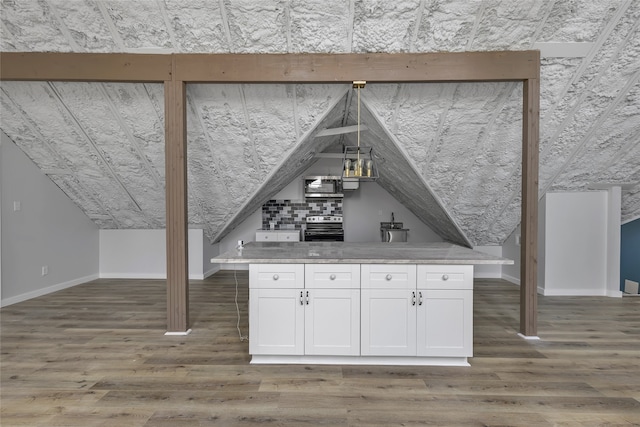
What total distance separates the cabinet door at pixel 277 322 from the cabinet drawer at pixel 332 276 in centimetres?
13

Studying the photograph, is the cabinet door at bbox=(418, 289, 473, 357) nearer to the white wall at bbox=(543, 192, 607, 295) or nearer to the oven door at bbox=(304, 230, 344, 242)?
the white wall at bbox=(543, 192, 607, 295)

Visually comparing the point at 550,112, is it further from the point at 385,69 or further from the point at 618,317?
the point at 618,317

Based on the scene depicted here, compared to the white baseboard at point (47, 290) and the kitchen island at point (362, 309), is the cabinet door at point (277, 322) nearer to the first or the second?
the kitchen island at point (362, 309)

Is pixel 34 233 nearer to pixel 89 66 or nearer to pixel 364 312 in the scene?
pixel 89 66

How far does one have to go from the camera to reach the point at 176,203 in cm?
340

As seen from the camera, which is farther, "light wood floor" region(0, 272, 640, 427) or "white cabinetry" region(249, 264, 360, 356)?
"white cabinetry" region(249, 264, 360, 356)

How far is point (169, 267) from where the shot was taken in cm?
340

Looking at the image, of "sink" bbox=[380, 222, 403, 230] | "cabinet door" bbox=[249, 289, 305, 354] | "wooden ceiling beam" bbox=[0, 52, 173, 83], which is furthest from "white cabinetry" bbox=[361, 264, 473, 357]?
"sink" bbox=[380, 222, 403, 230]

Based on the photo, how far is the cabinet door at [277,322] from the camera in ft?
9.07

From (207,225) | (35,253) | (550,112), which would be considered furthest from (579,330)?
(35,253)

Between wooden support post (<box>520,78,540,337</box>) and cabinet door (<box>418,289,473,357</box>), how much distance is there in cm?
100

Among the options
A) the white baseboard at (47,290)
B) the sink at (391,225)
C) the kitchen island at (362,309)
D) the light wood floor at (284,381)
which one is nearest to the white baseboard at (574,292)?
the light wood floor at (284,381)

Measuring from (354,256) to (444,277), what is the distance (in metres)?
0.73

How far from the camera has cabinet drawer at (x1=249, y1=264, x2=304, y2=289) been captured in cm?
277
